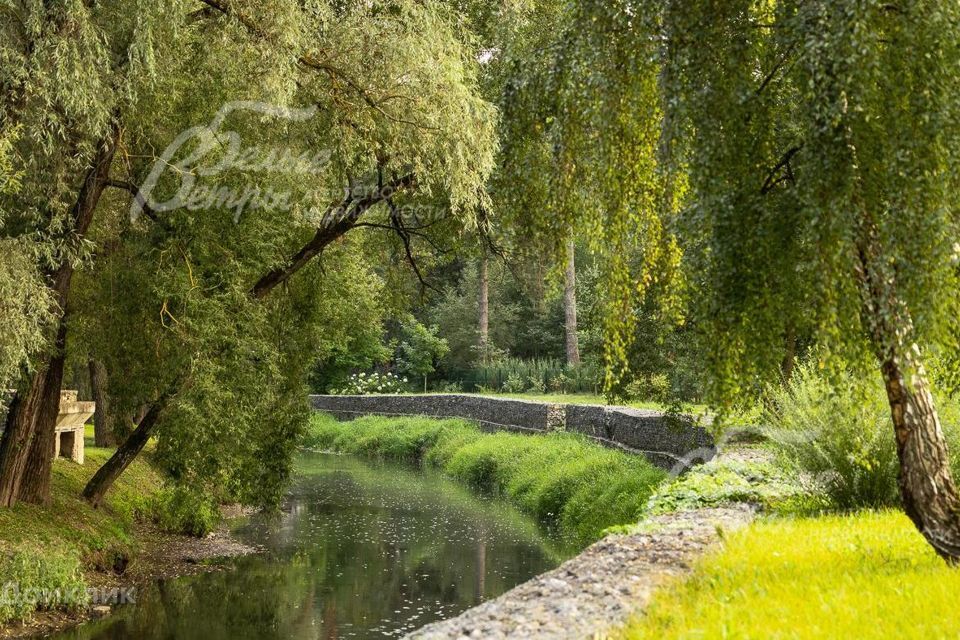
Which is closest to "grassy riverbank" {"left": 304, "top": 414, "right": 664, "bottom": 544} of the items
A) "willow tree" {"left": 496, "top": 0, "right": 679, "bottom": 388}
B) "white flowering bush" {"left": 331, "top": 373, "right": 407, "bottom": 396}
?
"willow tree" {"left": 496, "top": 0, "right": 679, "bottom": 388}

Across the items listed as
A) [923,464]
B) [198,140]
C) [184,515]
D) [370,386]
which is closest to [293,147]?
[198,140]

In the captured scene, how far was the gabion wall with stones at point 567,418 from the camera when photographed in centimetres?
1673

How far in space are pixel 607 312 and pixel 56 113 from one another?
20.6 feet

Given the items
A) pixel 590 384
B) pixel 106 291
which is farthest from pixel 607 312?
pixel 590 384

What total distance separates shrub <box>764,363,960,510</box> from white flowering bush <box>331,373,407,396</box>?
115ft

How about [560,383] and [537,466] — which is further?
[560,383]

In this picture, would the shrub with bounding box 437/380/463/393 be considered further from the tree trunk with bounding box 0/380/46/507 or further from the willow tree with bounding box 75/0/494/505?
the tree trunk with bounding box 0/380/46/507

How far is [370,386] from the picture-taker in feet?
147

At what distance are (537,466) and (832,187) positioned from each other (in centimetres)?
1719

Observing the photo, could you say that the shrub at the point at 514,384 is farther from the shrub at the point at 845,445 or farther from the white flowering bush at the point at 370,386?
the shrub at the point at 845,445

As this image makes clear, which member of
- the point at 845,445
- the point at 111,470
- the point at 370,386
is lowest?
the point at 111,470

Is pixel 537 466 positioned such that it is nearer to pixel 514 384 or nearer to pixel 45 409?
pixel 45 409

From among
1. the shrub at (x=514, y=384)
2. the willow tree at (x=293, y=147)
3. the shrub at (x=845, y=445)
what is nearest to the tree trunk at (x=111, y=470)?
the willow tree at (x=293, y=147)

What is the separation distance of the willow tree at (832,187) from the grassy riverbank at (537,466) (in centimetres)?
594
